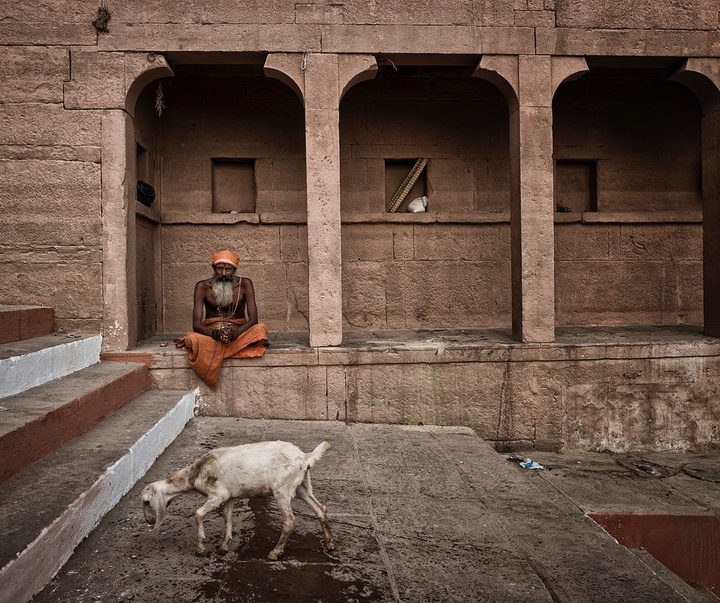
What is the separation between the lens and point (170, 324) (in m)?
8.58

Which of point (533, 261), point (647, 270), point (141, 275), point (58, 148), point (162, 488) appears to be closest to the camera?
point (162, 488)

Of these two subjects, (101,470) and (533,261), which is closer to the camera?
(101,470)

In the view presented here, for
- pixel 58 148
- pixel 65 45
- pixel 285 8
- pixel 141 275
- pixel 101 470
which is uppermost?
pixel 285 8

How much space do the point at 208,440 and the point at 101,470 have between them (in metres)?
1.76

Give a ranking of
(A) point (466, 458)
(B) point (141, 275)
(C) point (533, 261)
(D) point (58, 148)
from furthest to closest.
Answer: (B) point (141, 275) < (C) point (533, 261) < (D) point (58, 148) < (A) point (466, 458)

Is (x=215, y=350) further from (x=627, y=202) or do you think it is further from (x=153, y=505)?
(x=627, y=202)

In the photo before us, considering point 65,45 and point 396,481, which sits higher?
point 65,45

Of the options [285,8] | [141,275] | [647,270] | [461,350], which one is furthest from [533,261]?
[141,275]

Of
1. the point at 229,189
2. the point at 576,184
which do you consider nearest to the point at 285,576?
the point at 229,189

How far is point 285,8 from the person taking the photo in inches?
259

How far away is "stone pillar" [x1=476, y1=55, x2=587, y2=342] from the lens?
682cm

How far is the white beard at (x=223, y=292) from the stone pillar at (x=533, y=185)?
10.9 ft

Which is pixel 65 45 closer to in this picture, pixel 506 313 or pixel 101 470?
pixel 101 470

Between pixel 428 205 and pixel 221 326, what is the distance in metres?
4.00
